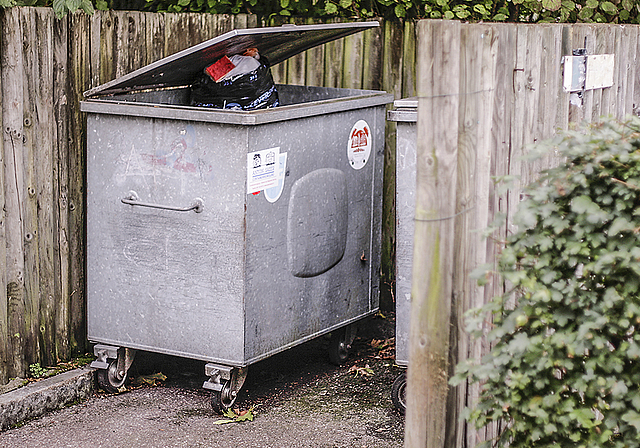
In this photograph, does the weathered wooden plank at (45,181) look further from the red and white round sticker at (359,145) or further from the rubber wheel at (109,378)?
the red and white round sticker at (359,145)

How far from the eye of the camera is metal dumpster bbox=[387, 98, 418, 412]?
3801 millimetres

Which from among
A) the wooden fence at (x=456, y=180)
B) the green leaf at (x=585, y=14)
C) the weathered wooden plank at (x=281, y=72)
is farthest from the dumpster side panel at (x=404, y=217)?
the green leaf at (x=585, y=14)

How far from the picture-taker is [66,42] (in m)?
4.31

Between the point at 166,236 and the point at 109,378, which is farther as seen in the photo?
the point at 109,378

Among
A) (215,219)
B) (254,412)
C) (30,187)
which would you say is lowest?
(254,412)

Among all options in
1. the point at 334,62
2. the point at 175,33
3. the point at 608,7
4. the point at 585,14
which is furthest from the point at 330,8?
the point at 608,7

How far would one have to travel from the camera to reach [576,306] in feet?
7.36

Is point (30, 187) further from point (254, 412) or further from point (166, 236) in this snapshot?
point (254, 412)

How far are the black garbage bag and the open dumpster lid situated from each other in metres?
0.09

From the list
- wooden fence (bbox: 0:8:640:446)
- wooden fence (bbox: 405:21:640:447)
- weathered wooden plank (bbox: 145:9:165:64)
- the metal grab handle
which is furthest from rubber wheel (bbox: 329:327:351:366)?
wooden fence (bbox: 405:21:640:447)

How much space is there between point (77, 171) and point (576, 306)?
3.01m

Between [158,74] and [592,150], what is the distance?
2.51 metres

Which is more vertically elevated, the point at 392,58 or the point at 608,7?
the point at 608,7

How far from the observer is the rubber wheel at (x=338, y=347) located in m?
4.85
